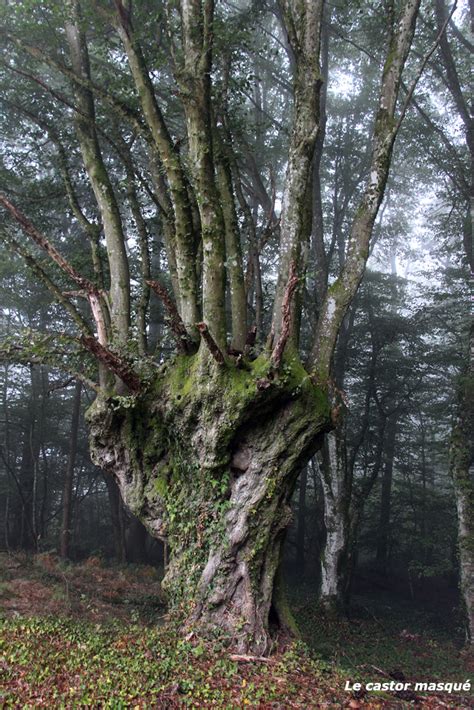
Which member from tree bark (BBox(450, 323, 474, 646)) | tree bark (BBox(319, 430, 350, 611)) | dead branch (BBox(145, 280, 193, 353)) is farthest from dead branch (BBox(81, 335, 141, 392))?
tree bark (BBox(450, 323, 474, 646))

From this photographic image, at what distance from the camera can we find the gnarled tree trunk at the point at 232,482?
5336mm

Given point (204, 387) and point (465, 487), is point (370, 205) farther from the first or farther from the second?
point (465, 487)

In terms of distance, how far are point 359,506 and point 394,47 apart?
905 cm

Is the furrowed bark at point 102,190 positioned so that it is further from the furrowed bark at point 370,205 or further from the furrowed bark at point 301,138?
the furrowed bark at point 370,205

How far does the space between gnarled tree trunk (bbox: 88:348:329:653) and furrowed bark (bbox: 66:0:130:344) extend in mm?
1525

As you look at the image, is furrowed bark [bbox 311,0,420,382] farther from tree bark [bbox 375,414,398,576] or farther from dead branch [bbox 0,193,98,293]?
tree bark [bbox 375,414,398,576]

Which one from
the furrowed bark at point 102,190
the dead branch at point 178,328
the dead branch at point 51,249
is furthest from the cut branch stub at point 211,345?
the dead branch at point 51,249

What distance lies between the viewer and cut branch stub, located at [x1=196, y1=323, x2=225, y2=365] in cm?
489

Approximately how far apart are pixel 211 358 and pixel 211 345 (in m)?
0.47

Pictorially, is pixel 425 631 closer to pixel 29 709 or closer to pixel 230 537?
pixel 230 537

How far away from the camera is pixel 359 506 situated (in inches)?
453

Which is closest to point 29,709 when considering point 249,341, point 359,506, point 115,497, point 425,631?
point 249,341

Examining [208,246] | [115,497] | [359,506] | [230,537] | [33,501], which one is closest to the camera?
[230,537]

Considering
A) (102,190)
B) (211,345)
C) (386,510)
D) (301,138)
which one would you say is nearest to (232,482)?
(211,345)
